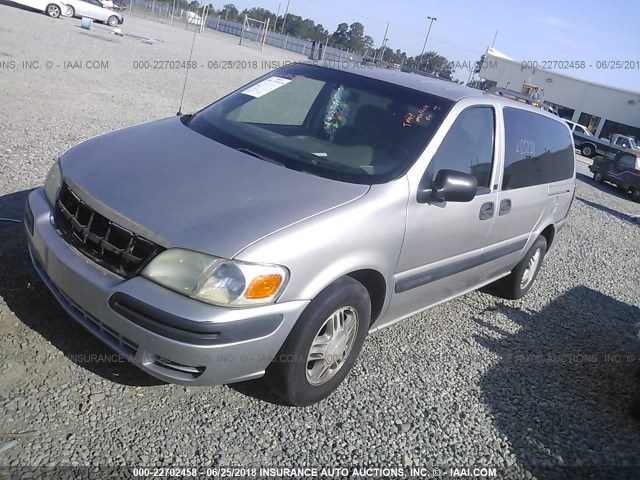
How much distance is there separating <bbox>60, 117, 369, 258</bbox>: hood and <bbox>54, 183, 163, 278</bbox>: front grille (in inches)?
1.7

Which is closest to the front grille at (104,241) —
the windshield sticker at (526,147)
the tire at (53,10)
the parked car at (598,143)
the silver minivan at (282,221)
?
the silver minivan at (282,221)

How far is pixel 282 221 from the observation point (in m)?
2.71

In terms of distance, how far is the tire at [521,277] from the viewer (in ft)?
17.3

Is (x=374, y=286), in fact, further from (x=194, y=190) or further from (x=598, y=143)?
(x=598, y=143)

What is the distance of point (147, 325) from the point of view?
2.52 meters

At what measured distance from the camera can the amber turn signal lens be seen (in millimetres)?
2552

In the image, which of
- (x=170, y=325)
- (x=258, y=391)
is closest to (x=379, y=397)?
(x=258, y=391)

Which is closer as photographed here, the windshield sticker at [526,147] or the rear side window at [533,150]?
the rear side window at [533,150]

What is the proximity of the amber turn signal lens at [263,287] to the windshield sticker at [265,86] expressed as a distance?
6.61 feet

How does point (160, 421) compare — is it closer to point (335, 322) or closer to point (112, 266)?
point (112, 266)

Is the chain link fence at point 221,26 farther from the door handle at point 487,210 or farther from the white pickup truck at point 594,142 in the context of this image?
the door handle at point 487,210

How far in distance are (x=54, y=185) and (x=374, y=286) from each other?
1935 millimetres

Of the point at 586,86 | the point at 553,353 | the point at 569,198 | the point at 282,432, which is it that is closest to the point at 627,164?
the point at 569,198

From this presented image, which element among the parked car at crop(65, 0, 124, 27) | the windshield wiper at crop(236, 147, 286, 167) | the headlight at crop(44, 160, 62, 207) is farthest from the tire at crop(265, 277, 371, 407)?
the parked car at crop(65, 0, 124, 27)
